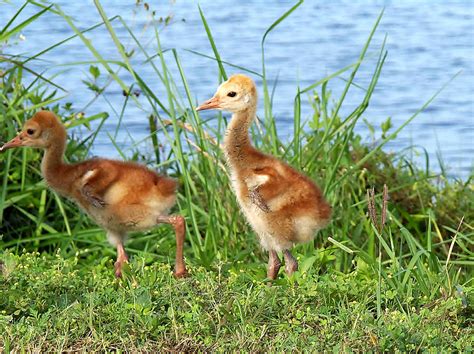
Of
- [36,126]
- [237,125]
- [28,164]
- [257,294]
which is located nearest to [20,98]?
[28,164]

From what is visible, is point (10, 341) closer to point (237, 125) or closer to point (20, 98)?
point (237, 125)

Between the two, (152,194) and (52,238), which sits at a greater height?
(152,194)

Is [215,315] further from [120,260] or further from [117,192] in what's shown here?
[117,192]

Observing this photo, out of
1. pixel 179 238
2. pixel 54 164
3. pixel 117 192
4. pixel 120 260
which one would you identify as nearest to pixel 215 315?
pixel 179 238

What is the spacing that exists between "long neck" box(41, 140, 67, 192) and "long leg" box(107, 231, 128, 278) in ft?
1.19

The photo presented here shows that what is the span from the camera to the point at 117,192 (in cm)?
606

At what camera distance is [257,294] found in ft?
17.6

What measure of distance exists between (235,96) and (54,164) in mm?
1068

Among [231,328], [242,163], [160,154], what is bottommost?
[160,154]

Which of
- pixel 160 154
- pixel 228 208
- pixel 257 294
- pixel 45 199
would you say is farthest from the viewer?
pixel 160 154

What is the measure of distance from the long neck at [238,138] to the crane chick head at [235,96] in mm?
35

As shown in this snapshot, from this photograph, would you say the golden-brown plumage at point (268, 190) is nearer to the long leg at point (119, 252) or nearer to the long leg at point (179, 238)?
the long leg at point (179, 238)

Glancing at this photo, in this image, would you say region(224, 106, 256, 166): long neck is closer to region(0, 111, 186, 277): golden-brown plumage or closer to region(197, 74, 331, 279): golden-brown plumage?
region(197, 74, 331, 279): golden-brown plumage

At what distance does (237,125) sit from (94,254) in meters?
1.73
